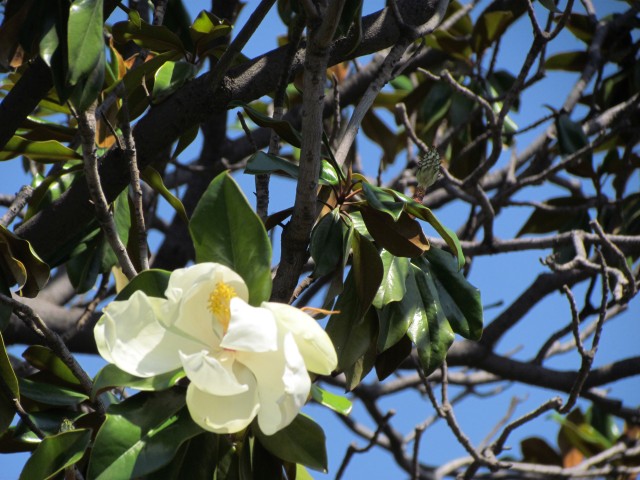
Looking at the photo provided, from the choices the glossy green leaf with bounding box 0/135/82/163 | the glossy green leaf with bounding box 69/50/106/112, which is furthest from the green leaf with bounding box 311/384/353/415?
the glossy green leaf with bounding box 0/135/82/163

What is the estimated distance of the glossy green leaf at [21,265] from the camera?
1.20 meters

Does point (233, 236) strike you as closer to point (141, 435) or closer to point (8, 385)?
point (141, 435)

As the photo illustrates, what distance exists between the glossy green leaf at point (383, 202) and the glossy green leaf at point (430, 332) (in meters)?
0.18

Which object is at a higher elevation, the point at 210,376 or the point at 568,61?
the point at 568,61

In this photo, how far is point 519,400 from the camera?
2.54 m

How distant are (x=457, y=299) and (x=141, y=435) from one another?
21.6 inches

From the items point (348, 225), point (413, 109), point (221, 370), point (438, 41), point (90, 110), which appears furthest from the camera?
point (413, 109)

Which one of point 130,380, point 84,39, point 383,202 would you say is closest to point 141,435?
point 130,380

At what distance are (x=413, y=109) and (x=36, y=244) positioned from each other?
1.50 metres

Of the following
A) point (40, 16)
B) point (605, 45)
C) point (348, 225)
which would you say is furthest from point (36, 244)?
point (605, 45)

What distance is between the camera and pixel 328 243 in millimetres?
1046

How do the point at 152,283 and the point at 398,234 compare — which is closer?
the point at 152,283

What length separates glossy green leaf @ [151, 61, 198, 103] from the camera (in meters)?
1.37

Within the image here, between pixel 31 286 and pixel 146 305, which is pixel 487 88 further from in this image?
pixel 146 305
